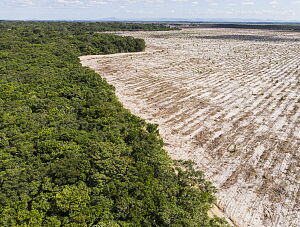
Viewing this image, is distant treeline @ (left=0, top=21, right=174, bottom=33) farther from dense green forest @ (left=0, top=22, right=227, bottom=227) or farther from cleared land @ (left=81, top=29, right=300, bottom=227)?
dense green forest @ (left=0, top=22, right=227, bottom=227)

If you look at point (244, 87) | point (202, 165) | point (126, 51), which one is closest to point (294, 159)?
point (202, 165)

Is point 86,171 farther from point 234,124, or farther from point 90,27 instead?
point 90,27

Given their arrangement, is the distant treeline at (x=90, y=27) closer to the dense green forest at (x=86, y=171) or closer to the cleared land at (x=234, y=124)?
the cleared land at (x=234, y=124)

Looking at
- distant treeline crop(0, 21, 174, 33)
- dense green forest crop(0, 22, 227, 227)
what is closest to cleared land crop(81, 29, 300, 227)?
dense green forest crop(0, 22, 227, 227)

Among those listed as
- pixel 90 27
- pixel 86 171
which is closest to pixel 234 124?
pixel 86 171

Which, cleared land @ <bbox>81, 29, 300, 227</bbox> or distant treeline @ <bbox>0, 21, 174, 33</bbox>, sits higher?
distant treeline @ <bbox>0, 21, 174, 33</bbox>
